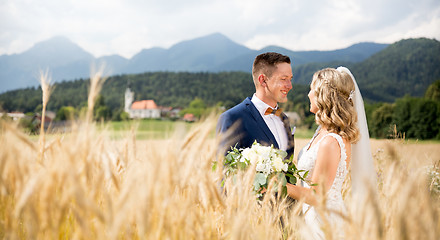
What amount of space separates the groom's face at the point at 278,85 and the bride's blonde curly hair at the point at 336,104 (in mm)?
933

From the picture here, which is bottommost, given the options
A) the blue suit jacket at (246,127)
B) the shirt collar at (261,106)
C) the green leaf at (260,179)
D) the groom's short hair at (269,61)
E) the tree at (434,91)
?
the green leaf at (260,179)

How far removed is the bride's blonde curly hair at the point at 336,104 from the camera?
3621 mm

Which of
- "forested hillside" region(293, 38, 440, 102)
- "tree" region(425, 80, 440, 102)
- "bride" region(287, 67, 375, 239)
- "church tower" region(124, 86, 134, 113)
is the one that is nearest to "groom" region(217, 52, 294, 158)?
"bride" region(287, 67, 375, 239)

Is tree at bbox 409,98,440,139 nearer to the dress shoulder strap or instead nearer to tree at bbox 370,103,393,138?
tree at bbox 370,103,393,138

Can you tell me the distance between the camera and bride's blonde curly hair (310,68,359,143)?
362 centimetres

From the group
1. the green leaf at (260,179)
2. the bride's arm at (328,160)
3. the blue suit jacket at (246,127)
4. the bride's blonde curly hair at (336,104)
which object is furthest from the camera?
the blue suit jacket at (246,127)

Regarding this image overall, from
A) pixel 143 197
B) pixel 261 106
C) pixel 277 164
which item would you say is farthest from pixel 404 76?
pixel 143 197

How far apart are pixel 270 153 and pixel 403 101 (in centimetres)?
5702

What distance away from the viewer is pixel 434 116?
4838 cm

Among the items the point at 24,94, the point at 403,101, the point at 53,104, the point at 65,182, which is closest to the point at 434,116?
the point at 403,101

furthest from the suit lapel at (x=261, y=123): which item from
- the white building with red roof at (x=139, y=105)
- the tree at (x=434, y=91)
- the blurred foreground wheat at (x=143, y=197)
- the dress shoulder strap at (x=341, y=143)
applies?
the white building with red roof at (x=139, y=105)

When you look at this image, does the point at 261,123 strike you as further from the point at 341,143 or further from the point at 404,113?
the point at 404,113

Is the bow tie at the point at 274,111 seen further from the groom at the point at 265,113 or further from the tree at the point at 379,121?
the tree at the point at 379,121

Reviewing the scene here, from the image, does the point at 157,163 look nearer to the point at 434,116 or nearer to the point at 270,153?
the point at 270,153
